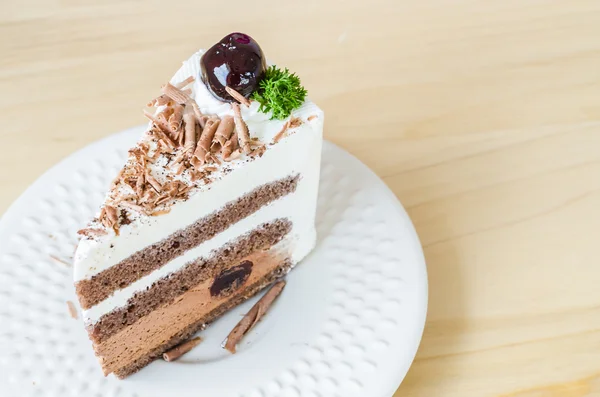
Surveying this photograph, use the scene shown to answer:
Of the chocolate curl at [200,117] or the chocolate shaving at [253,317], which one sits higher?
the chocolate curl at [200,117]

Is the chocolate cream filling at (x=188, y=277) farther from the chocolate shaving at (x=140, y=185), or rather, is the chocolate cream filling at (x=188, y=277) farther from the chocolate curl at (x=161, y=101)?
the chocolate curl at (x=161, y=101)

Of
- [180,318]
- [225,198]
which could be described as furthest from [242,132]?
[180,318]

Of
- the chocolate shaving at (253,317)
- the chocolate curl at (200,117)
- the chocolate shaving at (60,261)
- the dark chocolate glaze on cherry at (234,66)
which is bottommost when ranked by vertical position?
the chocolate shaving at (253,317)

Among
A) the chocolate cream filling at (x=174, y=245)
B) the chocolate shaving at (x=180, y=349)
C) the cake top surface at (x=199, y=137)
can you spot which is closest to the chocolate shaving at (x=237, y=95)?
the cake top surface at (x=199, y=137)

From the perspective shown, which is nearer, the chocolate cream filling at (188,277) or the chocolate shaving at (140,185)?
the chocolate shaving at (140,185)

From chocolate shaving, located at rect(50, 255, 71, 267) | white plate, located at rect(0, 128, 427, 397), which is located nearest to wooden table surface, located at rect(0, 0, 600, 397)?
white plate, located at rect(0, 128, 427, 397)

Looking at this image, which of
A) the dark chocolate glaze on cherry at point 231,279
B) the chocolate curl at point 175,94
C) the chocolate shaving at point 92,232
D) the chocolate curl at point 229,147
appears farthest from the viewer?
the dark chocolate glaze on cherry at point 231,279
